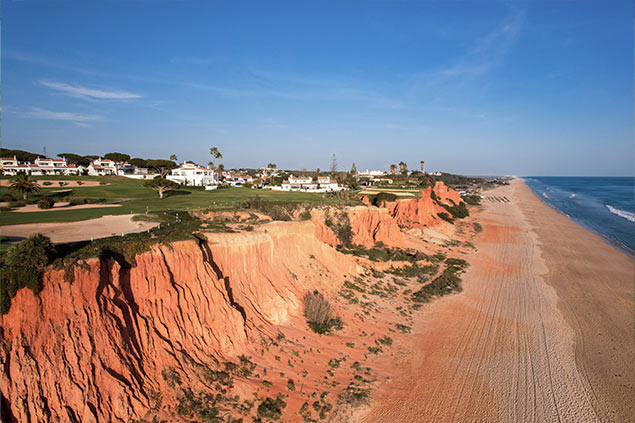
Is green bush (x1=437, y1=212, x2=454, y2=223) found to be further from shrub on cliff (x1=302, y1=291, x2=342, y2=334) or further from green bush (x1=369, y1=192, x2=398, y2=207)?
shrub on cliff (x1=302, y1=291, x2=342, y2=334)

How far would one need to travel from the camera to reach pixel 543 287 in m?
26.5

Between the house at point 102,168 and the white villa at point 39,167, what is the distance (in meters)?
2.32

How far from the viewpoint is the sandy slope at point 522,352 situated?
43.3ft

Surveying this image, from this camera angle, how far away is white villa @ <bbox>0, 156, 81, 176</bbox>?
51659 millimetres

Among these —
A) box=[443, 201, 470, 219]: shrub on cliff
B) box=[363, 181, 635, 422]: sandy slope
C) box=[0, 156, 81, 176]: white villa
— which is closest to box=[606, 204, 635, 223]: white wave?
box=[443, 201, 470, 219]: shrub on cliff

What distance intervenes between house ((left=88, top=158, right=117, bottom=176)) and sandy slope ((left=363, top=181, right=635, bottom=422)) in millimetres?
69077

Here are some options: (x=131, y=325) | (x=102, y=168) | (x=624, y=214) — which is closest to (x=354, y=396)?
(x=131, y=325)

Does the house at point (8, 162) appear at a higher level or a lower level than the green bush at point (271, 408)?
higher

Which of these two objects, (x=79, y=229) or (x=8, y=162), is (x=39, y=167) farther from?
(x=79, y=229)

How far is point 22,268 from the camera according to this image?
356 inches

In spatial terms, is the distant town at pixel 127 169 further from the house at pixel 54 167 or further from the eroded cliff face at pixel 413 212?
the eroded cliff face at pixel 413 212

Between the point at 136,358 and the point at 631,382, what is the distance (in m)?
22.2

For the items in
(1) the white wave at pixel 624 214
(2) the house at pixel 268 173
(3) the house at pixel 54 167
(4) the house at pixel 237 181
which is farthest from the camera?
(2) the house at pixel 268 173

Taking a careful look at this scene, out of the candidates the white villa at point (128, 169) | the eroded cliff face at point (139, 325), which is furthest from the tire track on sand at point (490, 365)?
the white villa at point (128, 169)
